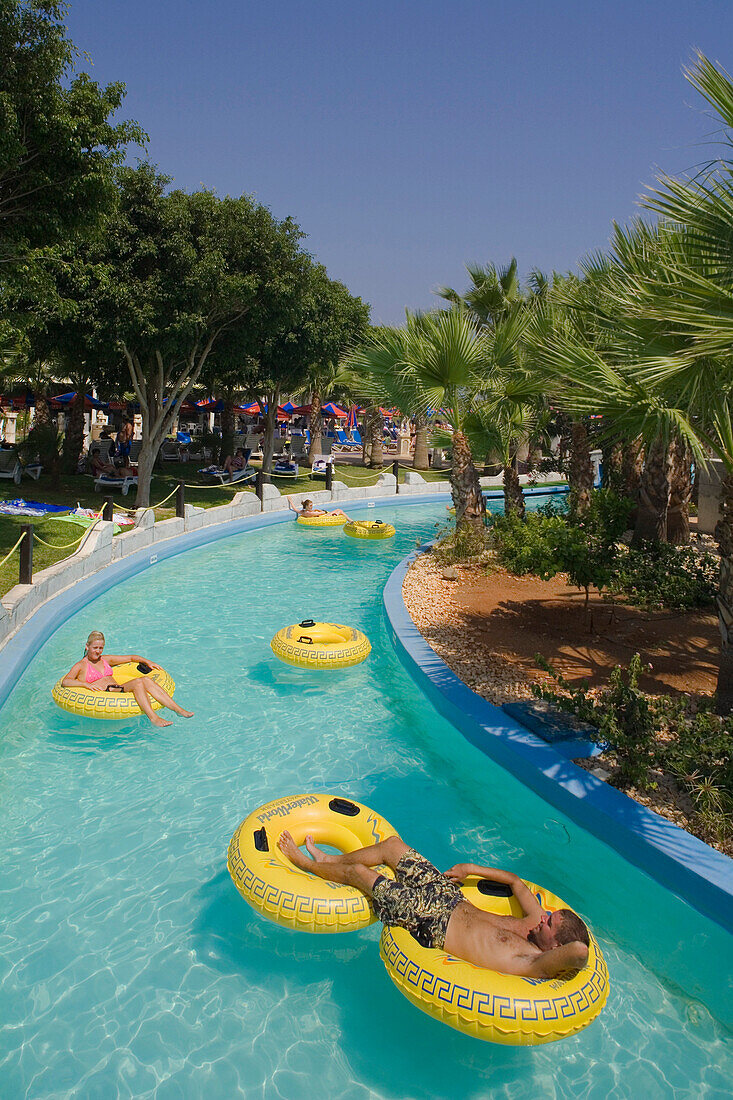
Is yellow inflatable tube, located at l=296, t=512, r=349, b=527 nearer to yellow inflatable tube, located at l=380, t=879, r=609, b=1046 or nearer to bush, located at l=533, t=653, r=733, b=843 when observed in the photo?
bush, located at l=533, t=653, r=733, b=843

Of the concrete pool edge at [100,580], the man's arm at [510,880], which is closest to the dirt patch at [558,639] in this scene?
the man's arm at [510,880]

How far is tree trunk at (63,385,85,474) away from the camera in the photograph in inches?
820

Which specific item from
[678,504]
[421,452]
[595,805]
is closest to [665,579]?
[678,504]

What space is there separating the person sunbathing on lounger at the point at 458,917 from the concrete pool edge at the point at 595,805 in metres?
1.11

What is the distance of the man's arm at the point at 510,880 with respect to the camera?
14.4 feet

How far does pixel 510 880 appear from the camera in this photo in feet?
15.2

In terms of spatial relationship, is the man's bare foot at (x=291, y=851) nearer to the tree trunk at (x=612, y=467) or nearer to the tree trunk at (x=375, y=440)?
the tree trunk at (x=612, y=467)

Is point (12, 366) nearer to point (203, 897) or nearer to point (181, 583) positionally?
point (181, 583)

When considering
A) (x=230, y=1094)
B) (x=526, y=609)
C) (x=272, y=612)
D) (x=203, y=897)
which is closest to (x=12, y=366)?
(x=272, y=612)

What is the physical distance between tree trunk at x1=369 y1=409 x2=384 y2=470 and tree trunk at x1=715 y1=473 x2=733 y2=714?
22.8 metres

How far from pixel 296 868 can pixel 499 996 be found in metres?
1.59

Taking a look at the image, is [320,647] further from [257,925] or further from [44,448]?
[44,448]

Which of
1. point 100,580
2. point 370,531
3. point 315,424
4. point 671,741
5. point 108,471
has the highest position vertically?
point 315,424

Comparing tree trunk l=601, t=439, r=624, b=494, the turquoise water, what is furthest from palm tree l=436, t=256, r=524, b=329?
the turquoise water
